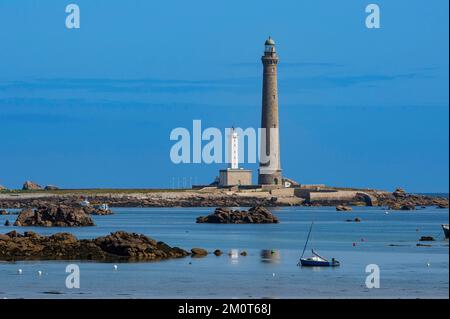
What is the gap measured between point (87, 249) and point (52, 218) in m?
32.9

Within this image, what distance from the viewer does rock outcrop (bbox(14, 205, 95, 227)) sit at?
80.1m

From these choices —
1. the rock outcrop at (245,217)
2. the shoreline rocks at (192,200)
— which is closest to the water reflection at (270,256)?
the rock outcrop at (245,217)

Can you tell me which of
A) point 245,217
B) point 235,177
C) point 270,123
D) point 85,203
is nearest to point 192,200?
point 235,177

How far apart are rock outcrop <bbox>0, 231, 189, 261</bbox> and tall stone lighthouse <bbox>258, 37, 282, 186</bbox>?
267 feet

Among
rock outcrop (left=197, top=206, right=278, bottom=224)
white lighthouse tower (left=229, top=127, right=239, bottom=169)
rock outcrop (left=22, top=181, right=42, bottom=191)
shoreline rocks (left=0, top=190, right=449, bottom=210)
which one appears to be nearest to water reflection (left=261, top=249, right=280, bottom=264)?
rock outcrop (left=197, top=206, right=278, bottom=224)

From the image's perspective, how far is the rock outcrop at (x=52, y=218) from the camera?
8006cm

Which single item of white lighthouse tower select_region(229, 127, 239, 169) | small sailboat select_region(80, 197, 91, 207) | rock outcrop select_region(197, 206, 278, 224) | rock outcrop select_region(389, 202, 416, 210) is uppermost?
white lighthouse tower select_region(229, 127, 239, 169)

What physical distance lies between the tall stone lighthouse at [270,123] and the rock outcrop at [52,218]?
5152 cm

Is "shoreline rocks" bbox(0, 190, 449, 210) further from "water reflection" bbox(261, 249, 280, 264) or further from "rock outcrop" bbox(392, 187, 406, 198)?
"water reflection" bbox(261, 249, 280, 264)

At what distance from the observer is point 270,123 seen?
429 ft

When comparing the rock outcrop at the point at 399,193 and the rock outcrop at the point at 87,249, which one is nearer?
the rock outcrop at the point at 87,249

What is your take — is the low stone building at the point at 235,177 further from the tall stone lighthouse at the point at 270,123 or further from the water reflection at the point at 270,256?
the water reflection at the point at 270,256

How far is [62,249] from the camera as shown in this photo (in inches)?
1909
